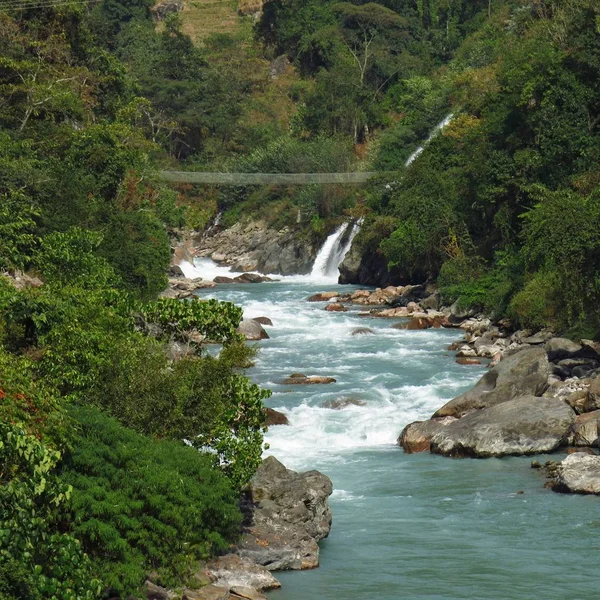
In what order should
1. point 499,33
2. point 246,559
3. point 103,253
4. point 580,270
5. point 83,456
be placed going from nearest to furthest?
1. point 83,456
2. point 246,559
3. point 580,270
4. point 103,253
5. point 499,33

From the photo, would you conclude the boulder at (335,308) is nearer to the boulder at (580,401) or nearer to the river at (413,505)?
the river at (413,505)

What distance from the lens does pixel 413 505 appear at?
2248 centimetres

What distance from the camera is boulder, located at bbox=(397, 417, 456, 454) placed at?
26.4m

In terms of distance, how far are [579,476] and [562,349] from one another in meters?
9.86

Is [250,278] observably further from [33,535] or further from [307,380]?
[33,535]

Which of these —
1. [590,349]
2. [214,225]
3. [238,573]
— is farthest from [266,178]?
[238,573]

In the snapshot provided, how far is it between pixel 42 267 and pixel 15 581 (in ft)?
53.8

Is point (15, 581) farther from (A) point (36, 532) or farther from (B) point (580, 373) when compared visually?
(B) point (580, 373)

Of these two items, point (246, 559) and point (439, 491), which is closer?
point (246, 559)

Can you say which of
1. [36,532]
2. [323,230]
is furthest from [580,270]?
[323,230]

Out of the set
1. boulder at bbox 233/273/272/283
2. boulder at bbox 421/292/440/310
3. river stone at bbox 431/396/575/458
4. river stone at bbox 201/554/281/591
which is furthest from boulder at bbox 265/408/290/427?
boulder at bbox 233/273/272/283

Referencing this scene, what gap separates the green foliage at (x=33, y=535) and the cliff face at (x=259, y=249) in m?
48.2

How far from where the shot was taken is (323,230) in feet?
211

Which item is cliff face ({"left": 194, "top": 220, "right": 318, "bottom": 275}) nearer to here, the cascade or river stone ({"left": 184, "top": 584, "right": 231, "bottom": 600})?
the cascade
